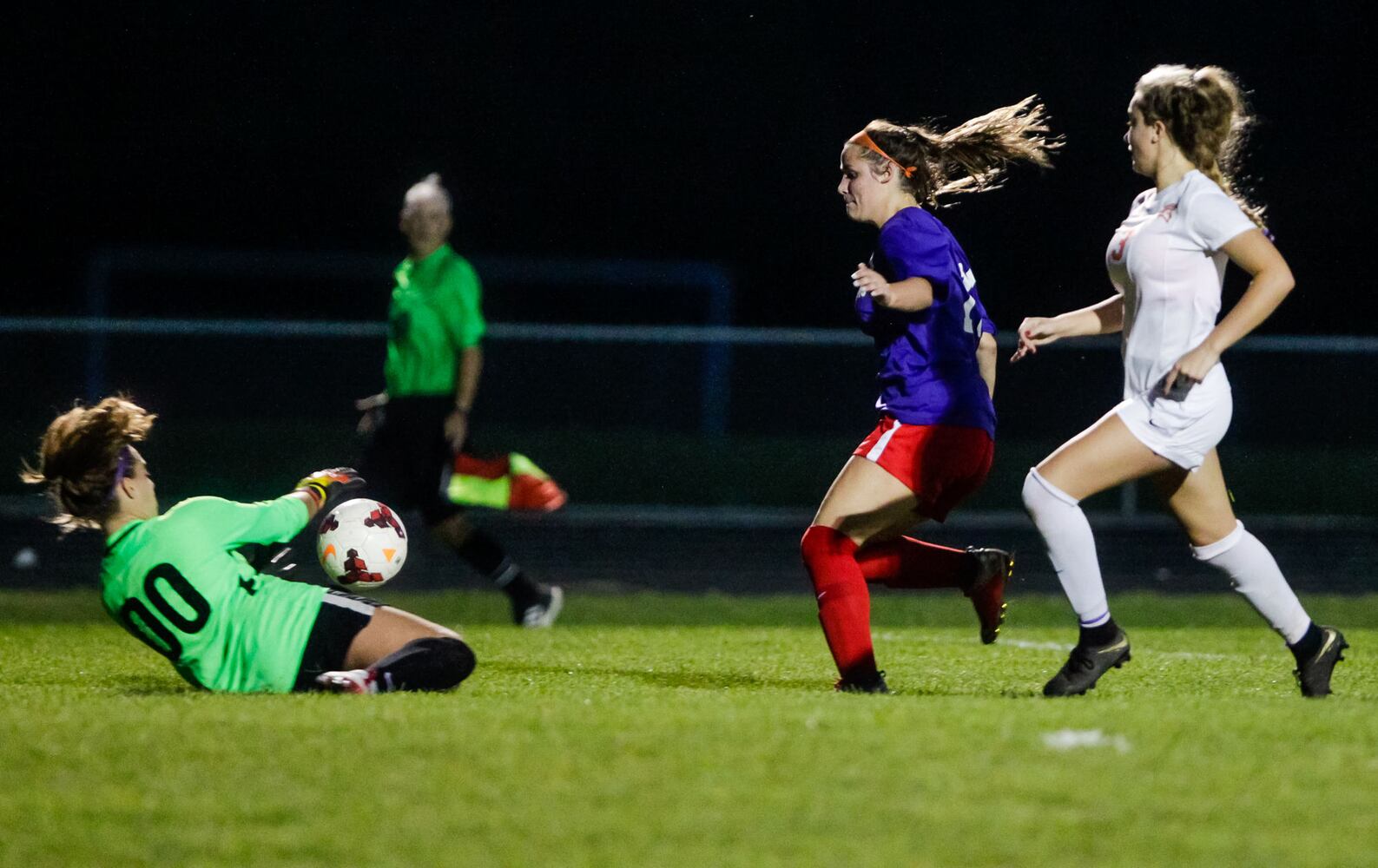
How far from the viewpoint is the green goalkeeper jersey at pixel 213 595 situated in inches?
213

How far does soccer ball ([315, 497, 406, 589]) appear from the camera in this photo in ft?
21.6

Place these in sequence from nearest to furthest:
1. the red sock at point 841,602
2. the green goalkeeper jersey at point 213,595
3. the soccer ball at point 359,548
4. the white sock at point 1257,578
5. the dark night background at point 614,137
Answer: the green goalkeeper jersey at point 213,595
the white sock at point 1257,578
the red sock at point 841,602
the soccer ball at point 359,548
the dark night background at point 614,137

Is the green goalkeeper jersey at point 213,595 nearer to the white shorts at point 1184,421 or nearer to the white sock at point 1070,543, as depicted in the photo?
the white sock at point 1070,543

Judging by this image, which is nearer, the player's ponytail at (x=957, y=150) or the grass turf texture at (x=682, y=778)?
the grass turf texture at (x=682, y=778)

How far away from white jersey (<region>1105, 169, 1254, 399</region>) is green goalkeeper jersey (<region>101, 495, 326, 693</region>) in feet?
9.25

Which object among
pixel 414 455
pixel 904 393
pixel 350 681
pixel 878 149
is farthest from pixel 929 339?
pixel 414 455

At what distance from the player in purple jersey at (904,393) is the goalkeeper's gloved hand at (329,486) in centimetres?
160

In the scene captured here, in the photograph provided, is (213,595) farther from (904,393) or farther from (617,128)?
(617,128)

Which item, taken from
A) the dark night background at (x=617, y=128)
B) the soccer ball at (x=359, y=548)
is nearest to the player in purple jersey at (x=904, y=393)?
the soccer ball at (x=359, y=548)

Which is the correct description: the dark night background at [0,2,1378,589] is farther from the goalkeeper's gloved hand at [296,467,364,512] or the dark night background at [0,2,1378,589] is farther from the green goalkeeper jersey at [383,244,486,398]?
the goalkeeper's gloved hand at [296,467,364,512]

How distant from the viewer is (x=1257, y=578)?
570cm

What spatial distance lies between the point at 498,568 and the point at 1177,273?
460 cm

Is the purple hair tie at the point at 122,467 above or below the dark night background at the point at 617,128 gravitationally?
above

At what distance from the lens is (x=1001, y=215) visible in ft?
93.5
